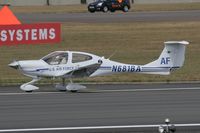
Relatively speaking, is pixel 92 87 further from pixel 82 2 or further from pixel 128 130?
pixel 82 2

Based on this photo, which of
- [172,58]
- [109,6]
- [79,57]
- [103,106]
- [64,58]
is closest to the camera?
[103,106]

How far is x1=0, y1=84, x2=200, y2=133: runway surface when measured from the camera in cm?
1436

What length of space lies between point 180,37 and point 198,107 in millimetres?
21809

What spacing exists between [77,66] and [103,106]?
394 cm

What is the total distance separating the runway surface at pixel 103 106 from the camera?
14.4 m

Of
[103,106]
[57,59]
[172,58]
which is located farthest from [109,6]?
[103,106]

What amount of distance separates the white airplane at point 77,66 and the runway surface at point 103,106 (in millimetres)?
496

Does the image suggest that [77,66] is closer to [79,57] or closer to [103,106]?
[79,57]

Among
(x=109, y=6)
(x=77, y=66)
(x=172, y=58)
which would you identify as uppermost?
(x=109, y=6)

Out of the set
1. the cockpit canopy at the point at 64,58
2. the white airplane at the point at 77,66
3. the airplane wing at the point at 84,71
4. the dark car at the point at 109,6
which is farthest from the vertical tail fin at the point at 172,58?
the dark car at the point at 109,6

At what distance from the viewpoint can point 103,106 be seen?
1675 centimetres

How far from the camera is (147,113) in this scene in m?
15.5

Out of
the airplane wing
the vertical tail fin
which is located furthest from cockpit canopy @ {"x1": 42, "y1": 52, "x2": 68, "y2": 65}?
the vertical tail fin

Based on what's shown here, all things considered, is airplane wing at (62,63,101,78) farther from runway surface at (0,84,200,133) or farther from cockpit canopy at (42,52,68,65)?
runway surface at (0,84,200,133)
